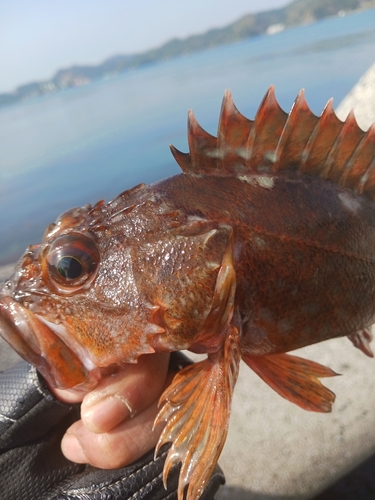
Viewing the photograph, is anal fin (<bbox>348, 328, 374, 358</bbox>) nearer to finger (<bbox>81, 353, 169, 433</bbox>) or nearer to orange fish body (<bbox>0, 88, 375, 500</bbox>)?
orange fish body (<bbox>0, 88, 375, 500</bbox>)

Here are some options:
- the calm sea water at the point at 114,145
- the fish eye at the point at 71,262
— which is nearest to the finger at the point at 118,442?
the fish eye at the point at 71,262

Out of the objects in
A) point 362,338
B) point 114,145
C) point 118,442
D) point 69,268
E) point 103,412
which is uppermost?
point 69,268

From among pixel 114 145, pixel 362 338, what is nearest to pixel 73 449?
pixel 362 338

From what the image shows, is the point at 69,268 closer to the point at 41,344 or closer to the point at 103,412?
the point at 41,344

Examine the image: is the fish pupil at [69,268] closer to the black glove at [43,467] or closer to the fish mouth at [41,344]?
the fish mouth at [41,344]

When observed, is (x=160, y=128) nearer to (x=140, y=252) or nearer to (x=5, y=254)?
(x=5, y=254)

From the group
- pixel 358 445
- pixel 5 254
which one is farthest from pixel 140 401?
pixel 5 254

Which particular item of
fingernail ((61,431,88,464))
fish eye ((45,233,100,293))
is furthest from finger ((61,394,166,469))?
fish eye ((45,233,100,293))
